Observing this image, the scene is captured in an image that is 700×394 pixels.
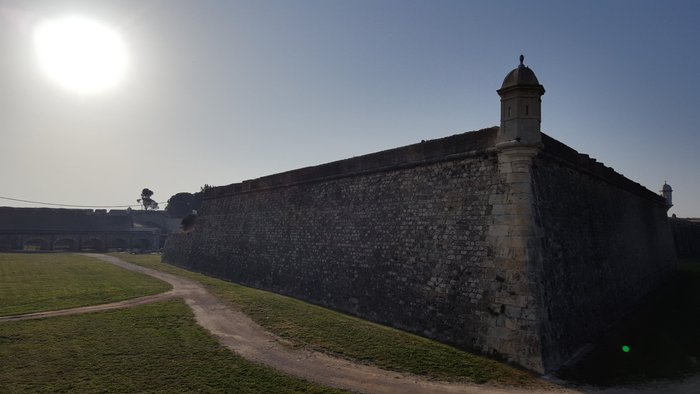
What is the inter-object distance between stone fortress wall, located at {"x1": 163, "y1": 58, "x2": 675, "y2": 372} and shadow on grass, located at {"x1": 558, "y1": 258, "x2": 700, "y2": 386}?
530 mm

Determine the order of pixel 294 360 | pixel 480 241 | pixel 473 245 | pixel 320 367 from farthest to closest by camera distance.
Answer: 1. pixel 473 245
2. pixel 480 241
3. pixel 294 360
4. pixel 320 367

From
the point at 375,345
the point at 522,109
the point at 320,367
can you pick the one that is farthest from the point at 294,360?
the point at 522,109

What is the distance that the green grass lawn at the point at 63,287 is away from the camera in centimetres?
1390

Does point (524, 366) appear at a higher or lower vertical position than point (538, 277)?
lower

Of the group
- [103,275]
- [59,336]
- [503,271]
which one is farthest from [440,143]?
[103,275]

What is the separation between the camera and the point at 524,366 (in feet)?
29.1

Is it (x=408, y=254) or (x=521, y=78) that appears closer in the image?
(x=521, y=78)

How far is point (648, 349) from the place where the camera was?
35.2ft

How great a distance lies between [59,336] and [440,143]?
1106 cm

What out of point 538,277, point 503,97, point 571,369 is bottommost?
point 571,369

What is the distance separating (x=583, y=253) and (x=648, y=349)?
2.87m

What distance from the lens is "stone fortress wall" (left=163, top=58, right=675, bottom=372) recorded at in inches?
382

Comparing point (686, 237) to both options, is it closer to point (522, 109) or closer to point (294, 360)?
point (522, 109)

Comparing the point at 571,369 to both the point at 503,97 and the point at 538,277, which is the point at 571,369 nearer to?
the point at 538,277
